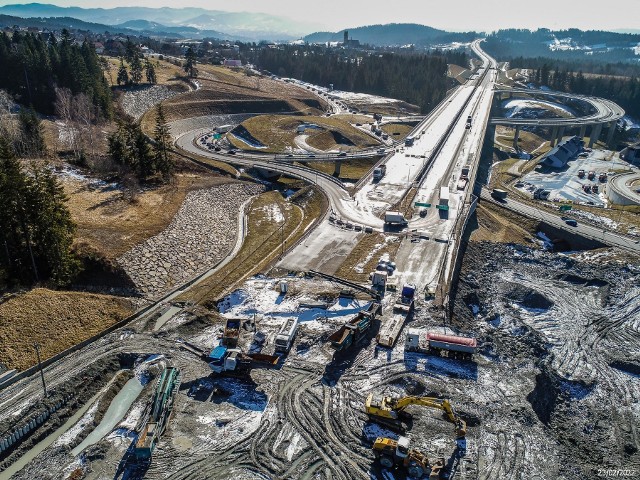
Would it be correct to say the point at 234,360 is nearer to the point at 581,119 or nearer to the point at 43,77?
the point at 43,77

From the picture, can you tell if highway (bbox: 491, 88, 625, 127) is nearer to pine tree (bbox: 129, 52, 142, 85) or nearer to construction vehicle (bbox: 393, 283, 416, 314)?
pine tree (bbox: 129, 52, 142, 85)

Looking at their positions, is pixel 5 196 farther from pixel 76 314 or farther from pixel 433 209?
pixel 433 209

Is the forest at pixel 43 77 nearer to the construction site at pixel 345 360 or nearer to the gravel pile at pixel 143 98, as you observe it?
the gravel pile at pixel 143 98

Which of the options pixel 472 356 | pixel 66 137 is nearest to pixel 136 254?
pixel 472 356

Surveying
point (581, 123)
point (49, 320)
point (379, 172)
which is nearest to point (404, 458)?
point (49, 320)

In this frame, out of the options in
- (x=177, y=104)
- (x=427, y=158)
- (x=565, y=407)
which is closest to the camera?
(x=565, y=407)

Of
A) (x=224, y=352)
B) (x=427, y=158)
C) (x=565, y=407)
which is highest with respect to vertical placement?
(x=427, y=158)
